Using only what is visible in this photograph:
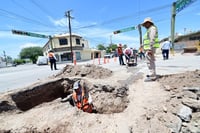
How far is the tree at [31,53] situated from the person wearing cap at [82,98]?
5734cm

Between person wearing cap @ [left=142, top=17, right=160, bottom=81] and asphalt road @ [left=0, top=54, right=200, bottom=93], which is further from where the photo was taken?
asphalt road @ [left=0, top=54, right=200, bottom=93]

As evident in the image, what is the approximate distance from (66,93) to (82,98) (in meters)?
1.38

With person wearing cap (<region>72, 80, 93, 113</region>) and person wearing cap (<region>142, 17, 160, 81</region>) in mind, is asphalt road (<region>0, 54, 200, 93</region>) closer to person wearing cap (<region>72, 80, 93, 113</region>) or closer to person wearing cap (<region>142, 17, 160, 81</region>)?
person wearing cap (<region>142, 17, 160, 81</region>)

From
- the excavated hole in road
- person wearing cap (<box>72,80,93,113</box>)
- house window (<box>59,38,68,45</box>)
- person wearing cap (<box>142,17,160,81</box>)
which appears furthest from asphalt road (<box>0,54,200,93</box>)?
house window (<box>59,38,68,45</box>)

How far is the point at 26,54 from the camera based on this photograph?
196 feet

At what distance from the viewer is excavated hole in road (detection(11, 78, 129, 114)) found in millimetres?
3761

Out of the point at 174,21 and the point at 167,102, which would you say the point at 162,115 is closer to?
the point at 167,102

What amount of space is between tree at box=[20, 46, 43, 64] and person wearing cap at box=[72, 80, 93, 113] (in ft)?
188

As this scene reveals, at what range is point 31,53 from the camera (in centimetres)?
5850

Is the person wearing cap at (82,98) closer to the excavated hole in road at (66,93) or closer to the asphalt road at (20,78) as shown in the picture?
the excavated hole in road at (66,93)

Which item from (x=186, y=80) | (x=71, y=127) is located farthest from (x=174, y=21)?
(x=71, y=127)

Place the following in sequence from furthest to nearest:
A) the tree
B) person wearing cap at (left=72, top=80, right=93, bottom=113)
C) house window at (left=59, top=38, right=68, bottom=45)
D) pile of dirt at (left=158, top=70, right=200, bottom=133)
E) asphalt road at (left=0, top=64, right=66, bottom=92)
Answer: the tree < house window at (left=59, top=38, right=68, bottom=45) < asphalt road at (left=0, top=64, right=66, bottom=92) < person wearing cap at (left=72, top=80, right=93, bottom=113) < pile of dirt at (left=158, top=70, right=200, bottom=133)

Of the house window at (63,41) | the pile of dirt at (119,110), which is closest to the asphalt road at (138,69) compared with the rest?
the pile of dirt at (119,110)

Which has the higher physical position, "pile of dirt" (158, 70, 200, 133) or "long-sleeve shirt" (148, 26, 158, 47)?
"long-sleeve shirt" (148, 26, 158, 47)
